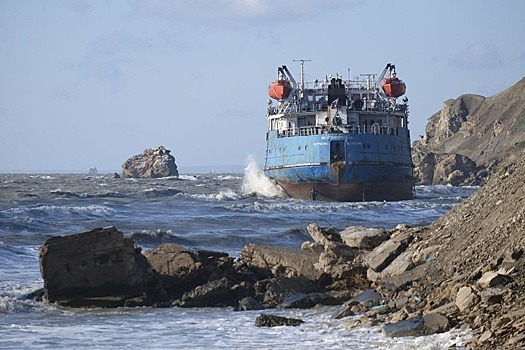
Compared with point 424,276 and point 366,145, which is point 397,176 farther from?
point 424,276

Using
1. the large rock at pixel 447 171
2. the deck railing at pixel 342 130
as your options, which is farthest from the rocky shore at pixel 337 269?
the large rock at pixel 447 171

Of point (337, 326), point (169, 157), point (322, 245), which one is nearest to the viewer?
point (337, 326)

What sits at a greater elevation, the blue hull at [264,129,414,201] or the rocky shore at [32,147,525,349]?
the blue hull at [264,129,414,201]

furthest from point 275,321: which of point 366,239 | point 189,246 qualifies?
point 189,246

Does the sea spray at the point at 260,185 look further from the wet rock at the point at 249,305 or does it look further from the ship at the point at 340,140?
the wet rock at the point at 249,305

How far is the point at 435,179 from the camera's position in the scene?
346 feet

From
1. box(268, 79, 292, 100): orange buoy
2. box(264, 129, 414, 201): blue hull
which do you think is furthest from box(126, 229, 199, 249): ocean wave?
box(268, 79, 292, 100): orange buoy

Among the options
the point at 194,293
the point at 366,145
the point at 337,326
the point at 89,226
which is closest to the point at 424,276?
the point at 337,326

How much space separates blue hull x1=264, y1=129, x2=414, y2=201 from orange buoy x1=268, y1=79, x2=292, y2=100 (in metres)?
3.62

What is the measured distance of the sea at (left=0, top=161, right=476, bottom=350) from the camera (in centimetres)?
1242

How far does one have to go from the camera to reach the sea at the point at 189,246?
12422 millimetres

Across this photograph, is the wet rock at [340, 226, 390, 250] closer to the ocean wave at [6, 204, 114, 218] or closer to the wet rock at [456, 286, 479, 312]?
the wet rock at [456, 286, 479, 312]

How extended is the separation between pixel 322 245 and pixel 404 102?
39.1m

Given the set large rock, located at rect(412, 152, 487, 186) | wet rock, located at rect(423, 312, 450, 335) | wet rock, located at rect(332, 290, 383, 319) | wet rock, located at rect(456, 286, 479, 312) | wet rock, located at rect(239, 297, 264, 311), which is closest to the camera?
wet rock, located at rect(423, 312, 450, 335)
